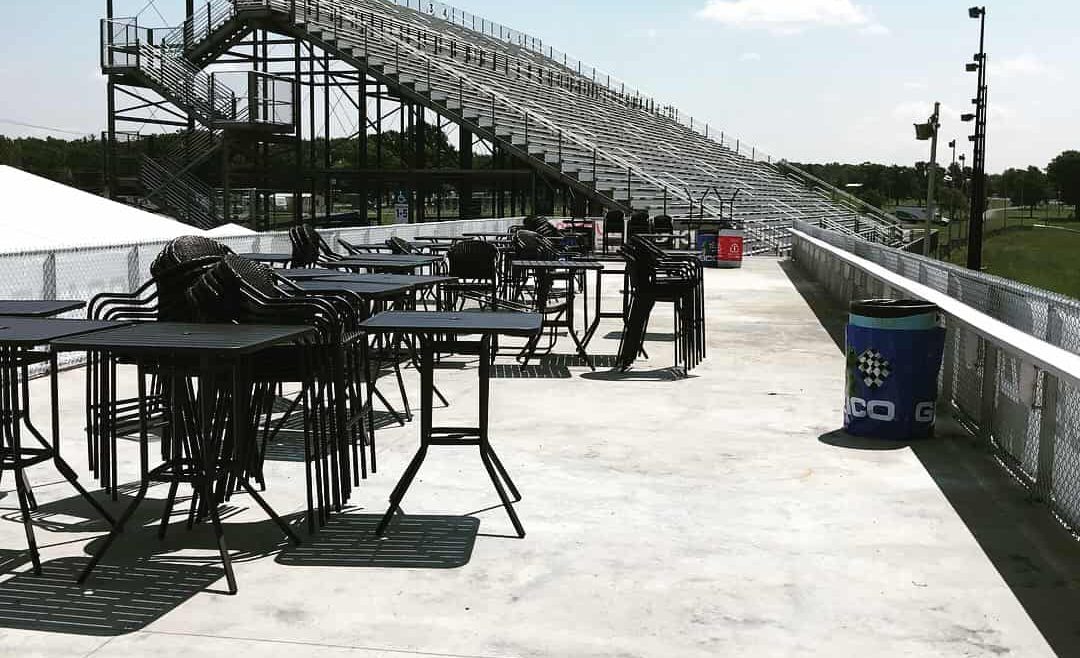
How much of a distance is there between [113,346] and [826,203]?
51.9 m

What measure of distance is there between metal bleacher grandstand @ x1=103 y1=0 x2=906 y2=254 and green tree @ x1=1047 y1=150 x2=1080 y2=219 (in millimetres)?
96618

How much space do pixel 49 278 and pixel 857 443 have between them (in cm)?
735

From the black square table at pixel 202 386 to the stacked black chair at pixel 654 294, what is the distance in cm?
561

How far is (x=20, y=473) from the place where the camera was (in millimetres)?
5551

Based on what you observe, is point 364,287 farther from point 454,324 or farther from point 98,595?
point 98,595

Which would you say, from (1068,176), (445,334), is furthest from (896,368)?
(1068,176)

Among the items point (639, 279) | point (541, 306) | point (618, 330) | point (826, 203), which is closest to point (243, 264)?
point (639, 279)

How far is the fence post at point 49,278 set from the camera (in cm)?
1109

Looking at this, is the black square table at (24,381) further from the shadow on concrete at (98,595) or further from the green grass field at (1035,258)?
the green grass field at (1035,258)

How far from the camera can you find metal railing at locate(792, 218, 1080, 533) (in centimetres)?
596

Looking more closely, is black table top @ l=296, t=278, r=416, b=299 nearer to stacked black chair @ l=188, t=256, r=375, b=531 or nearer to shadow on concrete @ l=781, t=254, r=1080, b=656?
stacked black chair @ l=188, t=256, r=375, b=531

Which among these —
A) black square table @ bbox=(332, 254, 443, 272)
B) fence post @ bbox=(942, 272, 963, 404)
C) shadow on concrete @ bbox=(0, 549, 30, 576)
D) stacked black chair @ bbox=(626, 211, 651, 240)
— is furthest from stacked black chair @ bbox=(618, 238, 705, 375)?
stacked black chair @ bbox=(626, 211, 651, 240)

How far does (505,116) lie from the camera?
43.0 metres

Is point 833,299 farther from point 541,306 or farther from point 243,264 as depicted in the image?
point 243,264
